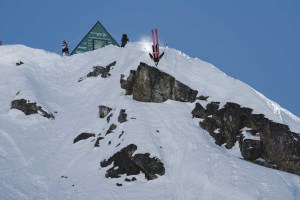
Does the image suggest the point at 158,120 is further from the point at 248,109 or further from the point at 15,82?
the point at 15,82

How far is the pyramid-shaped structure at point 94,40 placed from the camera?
39500 millimetres

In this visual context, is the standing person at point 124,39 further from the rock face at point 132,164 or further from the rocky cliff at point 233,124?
the rock face at point 132,164

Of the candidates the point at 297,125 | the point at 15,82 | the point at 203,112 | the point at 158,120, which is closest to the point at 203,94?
the point at 203,112

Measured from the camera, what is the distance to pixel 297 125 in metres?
24.3

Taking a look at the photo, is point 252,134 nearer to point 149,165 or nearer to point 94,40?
point 149,165

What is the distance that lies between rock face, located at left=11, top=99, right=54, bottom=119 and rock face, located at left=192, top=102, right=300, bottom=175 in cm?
923

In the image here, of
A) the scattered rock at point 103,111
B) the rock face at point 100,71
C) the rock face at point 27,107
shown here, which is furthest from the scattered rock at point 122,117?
the rock face at point 100,71

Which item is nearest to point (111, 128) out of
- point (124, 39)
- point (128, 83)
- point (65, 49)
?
point (128, 83)

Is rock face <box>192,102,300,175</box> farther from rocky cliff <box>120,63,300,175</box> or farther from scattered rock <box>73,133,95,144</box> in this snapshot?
scattered rock <box>73,133,95,144</box>

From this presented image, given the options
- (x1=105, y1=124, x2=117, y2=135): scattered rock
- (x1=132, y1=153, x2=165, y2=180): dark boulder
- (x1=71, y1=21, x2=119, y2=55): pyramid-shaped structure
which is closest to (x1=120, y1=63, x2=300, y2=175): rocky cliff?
(x1=105, y1=124, x2=117, y2=135): scattered rock

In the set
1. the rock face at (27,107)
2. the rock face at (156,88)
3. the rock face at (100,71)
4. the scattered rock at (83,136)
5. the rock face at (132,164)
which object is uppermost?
the rock face at (100,71)

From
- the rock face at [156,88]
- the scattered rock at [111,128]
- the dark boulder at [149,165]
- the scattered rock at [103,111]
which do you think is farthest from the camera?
the scattered rock at [103,111]

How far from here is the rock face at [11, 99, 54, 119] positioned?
27.8 m

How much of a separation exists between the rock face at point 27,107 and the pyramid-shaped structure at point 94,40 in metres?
12.0
